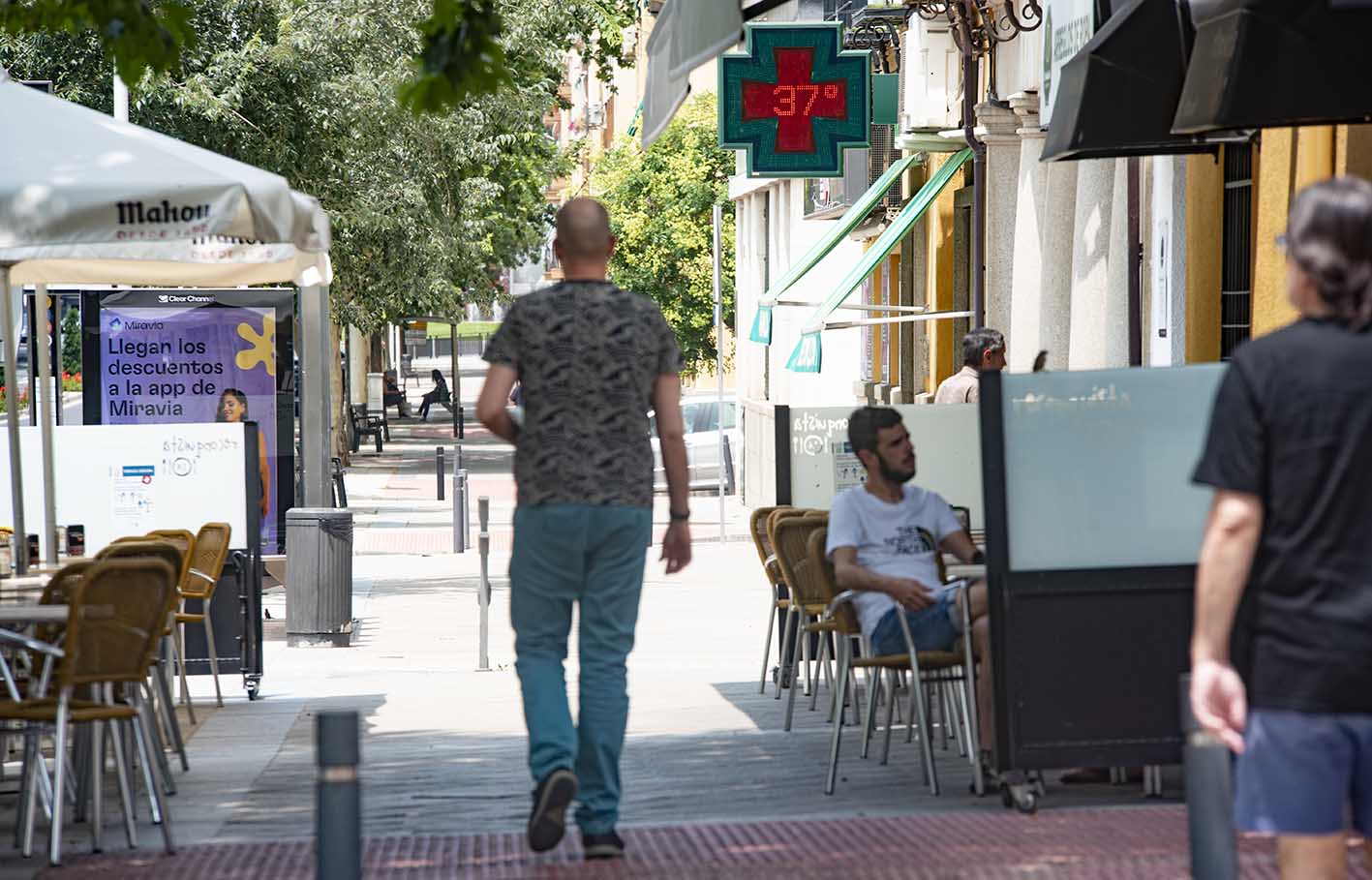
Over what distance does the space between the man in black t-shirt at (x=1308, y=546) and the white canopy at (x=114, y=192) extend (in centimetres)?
545

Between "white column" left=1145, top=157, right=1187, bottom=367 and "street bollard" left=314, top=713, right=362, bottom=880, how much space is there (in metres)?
9.43

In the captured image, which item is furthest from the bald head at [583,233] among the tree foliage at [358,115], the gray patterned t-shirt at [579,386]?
the tree foliage at [358,115]

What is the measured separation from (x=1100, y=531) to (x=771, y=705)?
4234 millimetres

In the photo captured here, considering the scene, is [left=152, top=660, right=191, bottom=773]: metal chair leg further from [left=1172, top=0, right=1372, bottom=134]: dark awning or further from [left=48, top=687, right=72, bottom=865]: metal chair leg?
[left=1172, top=0, right=1372, bottom=134]: dark awning

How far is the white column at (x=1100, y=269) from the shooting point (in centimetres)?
1501

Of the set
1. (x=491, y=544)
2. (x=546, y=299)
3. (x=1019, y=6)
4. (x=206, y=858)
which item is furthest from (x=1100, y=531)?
(x=491, y=544)

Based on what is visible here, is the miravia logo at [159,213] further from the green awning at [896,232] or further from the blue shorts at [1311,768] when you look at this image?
the green awning at [896,232]

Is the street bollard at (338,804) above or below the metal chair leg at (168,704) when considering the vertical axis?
above

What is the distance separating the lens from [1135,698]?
7.53m

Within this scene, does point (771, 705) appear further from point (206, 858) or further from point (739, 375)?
point (739, 375)

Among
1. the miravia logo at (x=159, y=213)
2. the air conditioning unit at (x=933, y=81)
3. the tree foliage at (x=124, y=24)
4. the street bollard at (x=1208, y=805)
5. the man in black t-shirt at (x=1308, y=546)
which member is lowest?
the street bollard at (x=1208, y=805)

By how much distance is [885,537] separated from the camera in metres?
8.84

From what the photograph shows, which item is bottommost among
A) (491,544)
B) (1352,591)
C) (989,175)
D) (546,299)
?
(491,544)

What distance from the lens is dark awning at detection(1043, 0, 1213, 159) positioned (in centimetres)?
1056
